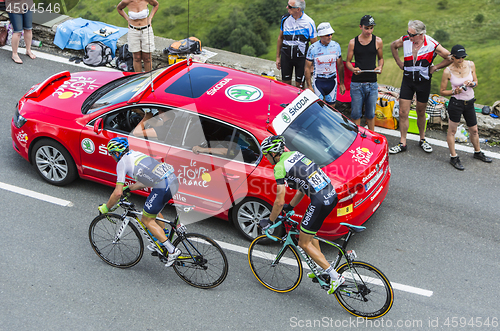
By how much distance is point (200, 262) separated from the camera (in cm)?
530

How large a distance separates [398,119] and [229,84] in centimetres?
384

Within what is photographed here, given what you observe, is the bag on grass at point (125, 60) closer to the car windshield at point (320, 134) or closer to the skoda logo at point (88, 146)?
the skoda logo at point (88, 146)

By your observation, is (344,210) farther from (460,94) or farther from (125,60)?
(125,60)

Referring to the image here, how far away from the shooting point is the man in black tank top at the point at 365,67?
7.64 meters

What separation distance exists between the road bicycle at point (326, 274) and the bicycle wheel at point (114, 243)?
1327 mm

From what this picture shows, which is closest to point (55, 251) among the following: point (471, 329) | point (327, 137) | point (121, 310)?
point (121, 310)

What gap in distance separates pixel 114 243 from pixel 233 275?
1443mm

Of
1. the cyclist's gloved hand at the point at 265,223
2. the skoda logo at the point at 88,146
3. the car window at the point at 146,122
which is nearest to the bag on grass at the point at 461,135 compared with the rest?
the cyclist's gloved hand at the point at 265,223

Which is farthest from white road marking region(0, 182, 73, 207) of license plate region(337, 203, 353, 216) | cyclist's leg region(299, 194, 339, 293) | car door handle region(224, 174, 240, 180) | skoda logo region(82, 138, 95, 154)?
license plate region(337, 203, 353, 216)

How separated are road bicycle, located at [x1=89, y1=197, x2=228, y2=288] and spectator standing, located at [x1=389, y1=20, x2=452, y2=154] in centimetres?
418

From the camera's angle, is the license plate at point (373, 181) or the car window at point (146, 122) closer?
the license plate at point (373, 181)

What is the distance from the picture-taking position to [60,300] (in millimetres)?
5125

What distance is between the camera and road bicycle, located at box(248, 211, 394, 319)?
16.1 feet

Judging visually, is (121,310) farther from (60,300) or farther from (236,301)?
(236,301)
